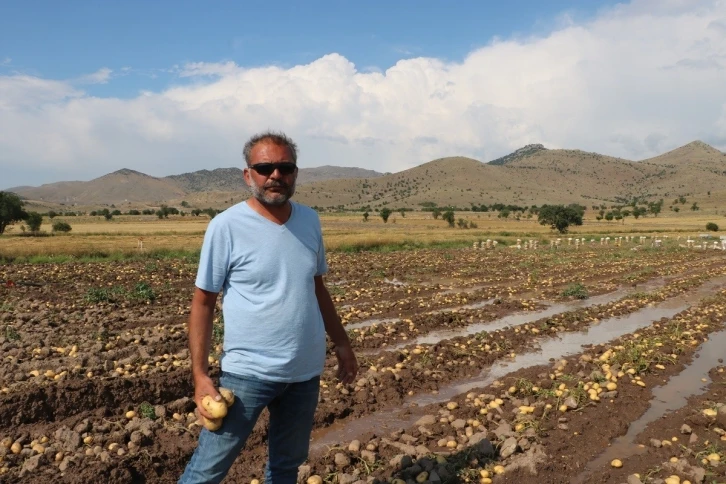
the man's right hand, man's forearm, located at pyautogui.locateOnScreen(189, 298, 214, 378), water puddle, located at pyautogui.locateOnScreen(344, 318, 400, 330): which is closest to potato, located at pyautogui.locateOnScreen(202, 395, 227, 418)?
the man's right hand

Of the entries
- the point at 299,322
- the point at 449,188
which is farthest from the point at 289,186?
the point at 449,188

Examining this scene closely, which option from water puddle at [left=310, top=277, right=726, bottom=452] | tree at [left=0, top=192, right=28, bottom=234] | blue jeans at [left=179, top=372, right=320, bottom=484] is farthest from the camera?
tree at [left=0, top=192, right=28, bottom=234]

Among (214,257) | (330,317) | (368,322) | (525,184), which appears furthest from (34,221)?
(525,184)

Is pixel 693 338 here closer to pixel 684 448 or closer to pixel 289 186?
pixel 684 448

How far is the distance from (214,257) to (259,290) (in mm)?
344

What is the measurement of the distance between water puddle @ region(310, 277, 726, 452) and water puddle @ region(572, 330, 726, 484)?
69.8 inches

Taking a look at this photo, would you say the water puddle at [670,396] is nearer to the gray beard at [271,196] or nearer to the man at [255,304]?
the man at [255,304]

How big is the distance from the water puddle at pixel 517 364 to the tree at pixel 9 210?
53934mm

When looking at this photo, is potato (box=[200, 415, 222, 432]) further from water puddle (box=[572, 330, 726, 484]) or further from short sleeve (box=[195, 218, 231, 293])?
water puddle (box=[572, 330, 726, 484])

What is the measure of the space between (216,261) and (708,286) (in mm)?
20526

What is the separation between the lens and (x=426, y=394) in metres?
7.42

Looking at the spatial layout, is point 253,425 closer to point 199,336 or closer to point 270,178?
point 199,336

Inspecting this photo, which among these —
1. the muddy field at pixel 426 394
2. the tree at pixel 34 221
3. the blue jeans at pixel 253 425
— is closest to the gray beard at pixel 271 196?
the blue jeans at pixel 253 425

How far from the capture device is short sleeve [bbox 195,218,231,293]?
10.4ft
